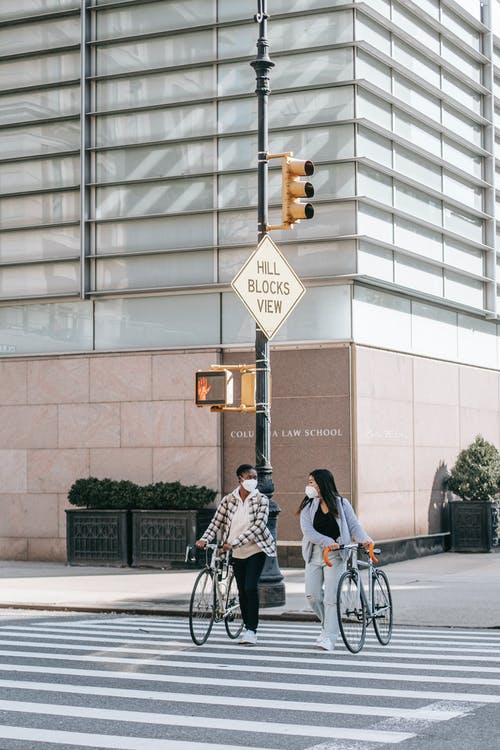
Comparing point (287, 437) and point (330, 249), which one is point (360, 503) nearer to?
point (287, 437)

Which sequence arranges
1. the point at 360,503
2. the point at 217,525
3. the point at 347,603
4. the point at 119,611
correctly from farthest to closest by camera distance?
1. the point at 360,503
2. the point at 119,611
3. the point at 217,525
4. the point at 347,603

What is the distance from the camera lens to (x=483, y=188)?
2814 cm

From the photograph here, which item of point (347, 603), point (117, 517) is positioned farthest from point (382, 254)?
point (347, 603)

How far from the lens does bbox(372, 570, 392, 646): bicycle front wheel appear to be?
43.3ft

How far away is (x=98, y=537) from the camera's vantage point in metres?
22.8

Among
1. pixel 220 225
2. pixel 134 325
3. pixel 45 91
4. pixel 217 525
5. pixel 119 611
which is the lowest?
pixel 119 611

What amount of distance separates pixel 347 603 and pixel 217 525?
1.81 metres

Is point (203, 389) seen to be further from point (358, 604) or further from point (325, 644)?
point (325, 644)

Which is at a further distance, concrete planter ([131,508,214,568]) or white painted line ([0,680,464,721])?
concrete planter ([131,508,214,568])

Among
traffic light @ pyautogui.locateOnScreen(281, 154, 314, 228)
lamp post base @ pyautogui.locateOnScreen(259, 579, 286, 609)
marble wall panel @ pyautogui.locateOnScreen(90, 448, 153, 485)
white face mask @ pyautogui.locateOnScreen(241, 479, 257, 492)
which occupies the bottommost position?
lamp post base @ pyautogui.locateOnScreen(259, 579, 286, 609)

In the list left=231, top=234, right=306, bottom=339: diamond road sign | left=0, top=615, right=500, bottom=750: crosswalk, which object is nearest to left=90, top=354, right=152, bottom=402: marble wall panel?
left=231, top=234, right=306, bottom=339: diamond road sign

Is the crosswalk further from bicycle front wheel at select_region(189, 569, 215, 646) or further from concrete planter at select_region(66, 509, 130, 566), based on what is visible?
concrete planter at select_region(66, 509, 130, 566)

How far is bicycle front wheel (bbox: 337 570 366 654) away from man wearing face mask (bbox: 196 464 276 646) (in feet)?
3.59

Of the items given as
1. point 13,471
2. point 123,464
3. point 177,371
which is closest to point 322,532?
point 177,371
